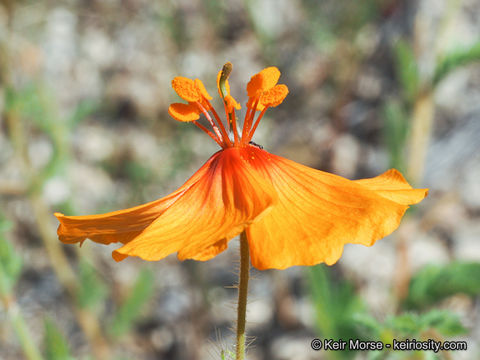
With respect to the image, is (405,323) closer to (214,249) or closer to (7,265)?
(214,249)

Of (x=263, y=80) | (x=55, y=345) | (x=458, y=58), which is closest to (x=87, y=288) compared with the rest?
(x=55, y=345)

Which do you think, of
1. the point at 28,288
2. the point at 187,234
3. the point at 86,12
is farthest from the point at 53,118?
the point at 86,12

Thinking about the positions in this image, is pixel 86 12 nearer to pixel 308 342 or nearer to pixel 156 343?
pixel 156 343

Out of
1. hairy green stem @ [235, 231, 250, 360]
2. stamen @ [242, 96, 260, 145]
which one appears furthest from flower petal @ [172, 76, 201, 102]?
hairy green stem @ [235, 231, 250, 360]

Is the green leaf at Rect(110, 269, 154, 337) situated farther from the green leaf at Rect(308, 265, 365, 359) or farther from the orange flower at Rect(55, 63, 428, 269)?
the orange flower at Rect(55, 63, 428, 269)

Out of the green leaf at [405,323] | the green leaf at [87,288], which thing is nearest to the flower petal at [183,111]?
the green leaf at [405,323]

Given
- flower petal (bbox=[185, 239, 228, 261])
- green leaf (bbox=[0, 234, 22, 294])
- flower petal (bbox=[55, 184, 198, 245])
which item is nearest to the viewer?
flower petal (bbox=[185, 239, 228, 261])
